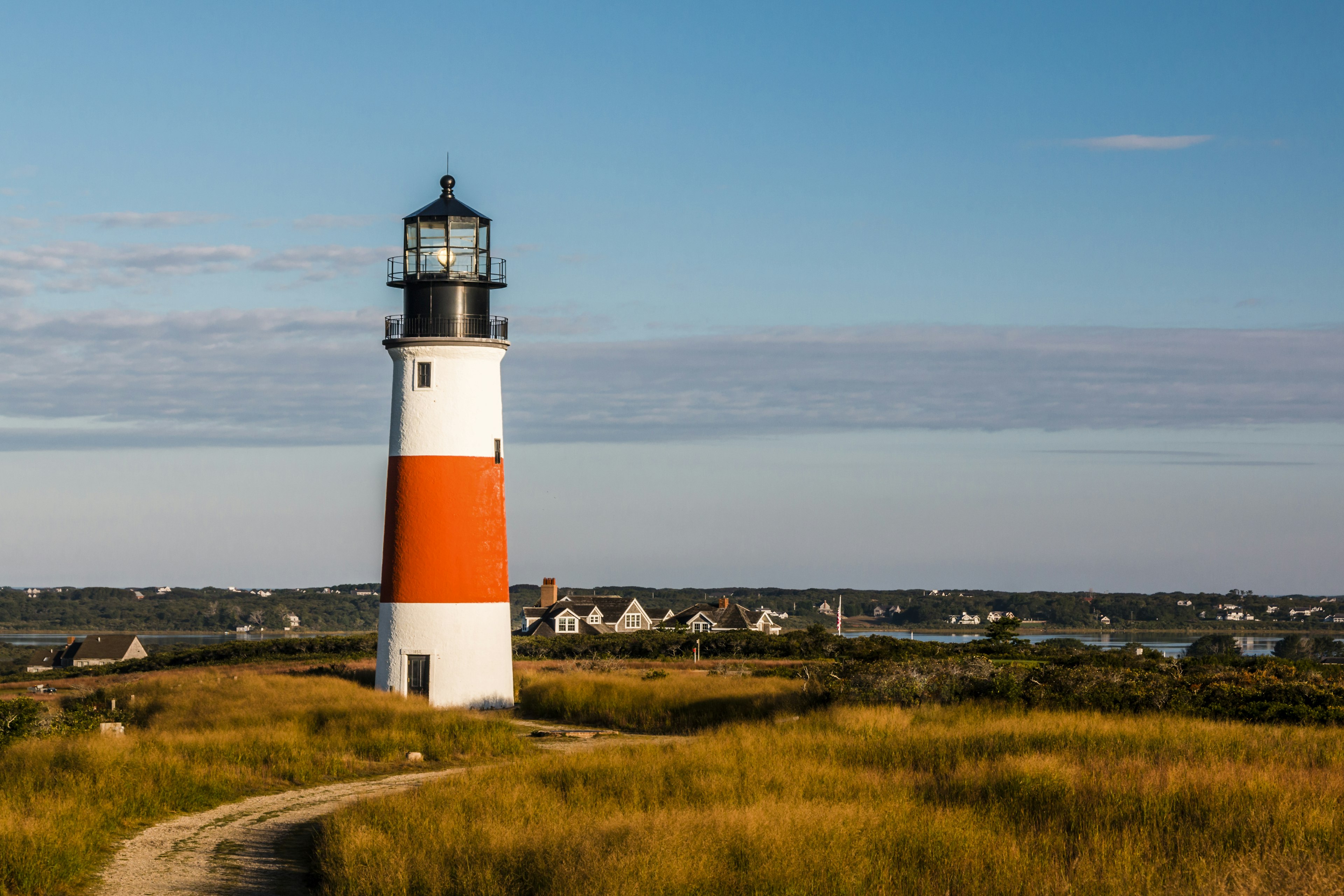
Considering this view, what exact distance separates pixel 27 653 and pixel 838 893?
103 m

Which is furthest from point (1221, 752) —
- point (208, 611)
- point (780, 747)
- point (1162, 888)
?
point (208, 611)

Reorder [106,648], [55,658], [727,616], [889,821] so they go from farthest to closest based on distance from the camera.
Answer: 1. [55,658]
2. [727,616]
3. [106,648]
4. [889,821]

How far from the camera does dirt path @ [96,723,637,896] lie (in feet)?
42.3

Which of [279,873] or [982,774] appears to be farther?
[982,774]

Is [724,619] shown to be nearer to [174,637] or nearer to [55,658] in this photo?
[55,658]

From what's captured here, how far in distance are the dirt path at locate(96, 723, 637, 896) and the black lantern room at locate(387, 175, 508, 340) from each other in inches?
474

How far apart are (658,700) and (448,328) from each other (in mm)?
9219

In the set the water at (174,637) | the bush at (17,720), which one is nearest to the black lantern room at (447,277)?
the bush at (17,720)

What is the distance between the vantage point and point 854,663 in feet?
90.1

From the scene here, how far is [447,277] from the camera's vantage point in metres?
28.8

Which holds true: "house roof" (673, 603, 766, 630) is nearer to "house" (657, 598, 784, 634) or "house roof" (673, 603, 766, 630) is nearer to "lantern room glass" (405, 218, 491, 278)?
"house" (657, 598, 784, 634)

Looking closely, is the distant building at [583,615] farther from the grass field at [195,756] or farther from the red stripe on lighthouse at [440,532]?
the grass field at [195,756]

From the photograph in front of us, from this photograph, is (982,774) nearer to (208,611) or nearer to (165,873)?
(165,873)

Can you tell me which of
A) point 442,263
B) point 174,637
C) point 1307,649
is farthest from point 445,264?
point 174,637
